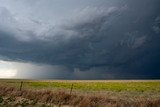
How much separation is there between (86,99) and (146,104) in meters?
Result: 5.19

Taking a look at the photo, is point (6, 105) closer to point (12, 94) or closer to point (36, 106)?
point (36, 106)

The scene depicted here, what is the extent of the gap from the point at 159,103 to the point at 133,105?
2.43 metres

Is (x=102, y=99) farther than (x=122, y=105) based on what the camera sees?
Yes

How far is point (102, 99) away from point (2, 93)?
38.6ft

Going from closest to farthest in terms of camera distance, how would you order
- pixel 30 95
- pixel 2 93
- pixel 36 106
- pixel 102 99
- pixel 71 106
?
pixel 36 106, pixel 71 106, pixel 102 99, pixel 30 95, pixel 2 93

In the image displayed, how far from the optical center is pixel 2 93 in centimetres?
2658

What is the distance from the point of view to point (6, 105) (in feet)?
64.0

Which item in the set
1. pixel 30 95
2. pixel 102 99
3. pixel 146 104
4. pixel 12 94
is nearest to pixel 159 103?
pixel 146 104

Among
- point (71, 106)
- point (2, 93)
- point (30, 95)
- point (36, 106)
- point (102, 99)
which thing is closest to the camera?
point (36, 106)

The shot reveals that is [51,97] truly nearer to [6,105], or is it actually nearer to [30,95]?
[30,95]

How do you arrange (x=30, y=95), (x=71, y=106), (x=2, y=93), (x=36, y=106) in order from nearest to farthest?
1. (x=36, y=106)
2. (x=71, y=106)
3. (x=30, y=95)
4. (x=2, y=93)

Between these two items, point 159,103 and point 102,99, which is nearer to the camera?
point 159,103

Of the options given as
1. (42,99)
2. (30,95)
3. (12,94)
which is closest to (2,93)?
(12,94)

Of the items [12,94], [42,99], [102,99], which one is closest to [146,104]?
[102,99]
